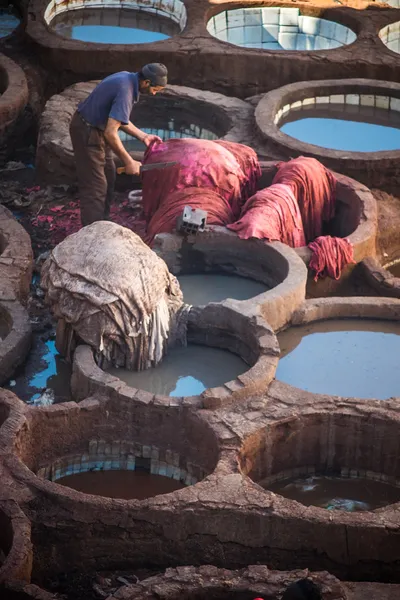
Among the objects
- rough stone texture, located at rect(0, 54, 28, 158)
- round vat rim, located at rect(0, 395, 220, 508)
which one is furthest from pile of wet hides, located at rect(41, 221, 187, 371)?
rough stone texture, located at rect(0, 54, 28, 158)

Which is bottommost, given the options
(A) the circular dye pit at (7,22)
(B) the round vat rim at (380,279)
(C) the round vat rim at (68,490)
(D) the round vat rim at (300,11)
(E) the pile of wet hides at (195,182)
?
(C) the round vat rim at (68,490)

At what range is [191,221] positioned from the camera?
13.2 meters

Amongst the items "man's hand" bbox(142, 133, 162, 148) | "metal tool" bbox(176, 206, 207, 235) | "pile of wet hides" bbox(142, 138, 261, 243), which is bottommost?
"metal tool" bbox(176, 206, 207, 235)

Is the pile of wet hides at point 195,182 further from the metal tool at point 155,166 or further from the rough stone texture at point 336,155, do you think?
the rough stone texture at point 336,155

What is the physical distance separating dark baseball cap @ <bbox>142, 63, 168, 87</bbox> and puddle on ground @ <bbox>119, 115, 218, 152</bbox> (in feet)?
11.2

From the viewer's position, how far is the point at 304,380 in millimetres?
11805

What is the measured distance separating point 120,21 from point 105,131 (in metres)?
7.25

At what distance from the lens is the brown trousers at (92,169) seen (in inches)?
534

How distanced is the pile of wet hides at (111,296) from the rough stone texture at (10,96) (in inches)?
188

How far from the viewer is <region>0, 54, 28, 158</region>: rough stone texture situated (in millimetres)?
16250

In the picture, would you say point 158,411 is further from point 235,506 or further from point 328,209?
point 328,209

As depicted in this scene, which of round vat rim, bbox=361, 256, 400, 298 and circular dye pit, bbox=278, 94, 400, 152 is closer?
round vat rim, bbox=361, 256, 400, 298

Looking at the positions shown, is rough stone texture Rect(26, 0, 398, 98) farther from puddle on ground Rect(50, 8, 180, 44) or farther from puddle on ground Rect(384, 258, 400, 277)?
puddle on ground Rect(384, 258, 400, 277)

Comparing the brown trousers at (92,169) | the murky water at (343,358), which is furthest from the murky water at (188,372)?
the brown trousers at (92,169)
